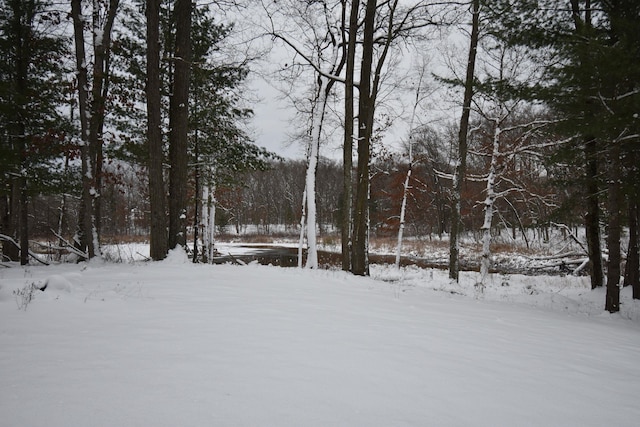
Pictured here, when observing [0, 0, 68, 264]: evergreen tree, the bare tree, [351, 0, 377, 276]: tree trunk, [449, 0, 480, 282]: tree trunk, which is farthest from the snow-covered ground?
[0, 0, 68, 264]: evergreen tree

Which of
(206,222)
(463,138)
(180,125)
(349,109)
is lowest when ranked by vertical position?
(206,222)

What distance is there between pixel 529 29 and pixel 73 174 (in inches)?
552

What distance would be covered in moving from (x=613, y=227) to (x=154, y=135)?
33.7 feet

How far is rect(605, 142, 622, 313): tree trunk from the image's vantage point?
640 cm

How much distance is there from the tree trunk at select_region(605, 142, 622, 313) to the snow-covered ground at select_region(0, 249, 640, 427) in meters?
2.56

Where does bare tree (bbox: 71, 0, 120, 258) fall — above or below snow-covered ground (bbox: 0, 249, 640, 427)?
above

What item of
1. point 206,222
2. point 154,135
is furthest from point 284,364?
point 206,222

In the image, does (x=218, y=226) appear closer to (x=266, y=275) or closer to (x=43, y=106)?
(x=43, y=106)

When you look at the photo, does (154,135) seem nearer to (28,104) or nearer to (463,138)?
(28,104)

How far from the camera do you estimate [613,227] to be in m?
6.68

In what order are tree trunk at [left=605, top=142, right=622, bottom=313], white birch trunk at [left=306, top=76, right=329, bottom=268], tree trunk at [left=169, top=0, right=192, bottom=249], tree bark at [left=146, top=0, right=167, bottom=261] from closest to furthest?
tree trunk at [left=605, top=142, right=622, bottom=313], tree bark at [left=146, top=0, right=167, bottom=261], tree trunk at [left=169, top=0, right=192, bottom=249], white birch trunk at [left=306, top=76, right=329, bottom=268]

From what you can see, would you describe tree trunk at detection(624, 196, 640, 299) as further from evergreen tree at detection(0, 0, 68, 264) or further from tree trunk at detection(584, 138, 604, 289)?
evergreen tree at detection(0, 0, 68, 264)

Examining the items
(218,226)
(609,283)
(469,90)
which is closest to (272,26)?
(469,90)

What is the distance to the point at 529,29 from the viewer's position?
22.0 ft
